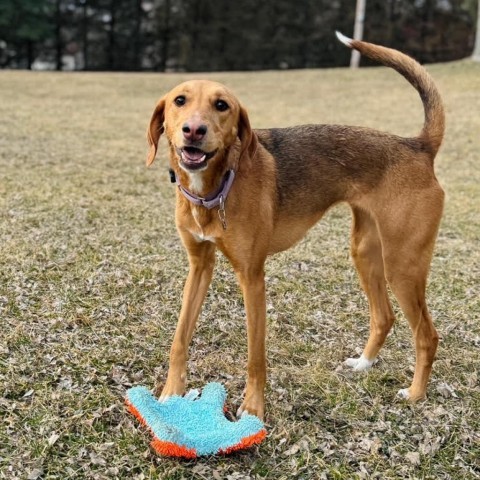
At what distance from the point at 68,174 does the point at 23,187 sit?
115 cm

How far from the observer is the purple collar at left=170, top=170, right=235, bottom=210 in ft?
10.9

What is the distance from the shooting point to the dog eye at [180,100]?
10.7 feet

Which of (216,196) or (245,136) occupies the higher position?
(245,136)

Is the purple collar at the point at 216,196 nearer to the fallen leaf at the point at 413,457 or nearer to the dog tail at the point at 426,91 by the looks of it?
the dog tail at the point at 426,91

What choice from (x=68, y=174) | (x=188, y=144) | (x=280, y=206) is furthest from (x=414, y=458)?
(x=68, y=174)

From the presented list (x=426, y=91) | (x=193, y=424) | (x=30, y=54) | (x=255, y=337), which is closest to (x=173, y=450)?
(x=193, y=424)

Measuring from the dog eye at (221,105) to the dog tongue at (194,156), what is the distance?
0.33 m

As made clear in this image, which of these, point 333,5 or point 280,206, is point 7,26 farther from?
point 280,206

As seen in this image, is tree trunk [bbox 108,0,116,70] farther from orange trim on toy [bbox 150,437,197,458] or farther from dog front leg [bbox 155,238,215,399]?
orange trim on toy [bbox 150,437,197,458]

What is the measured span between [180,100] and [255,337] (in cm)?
144

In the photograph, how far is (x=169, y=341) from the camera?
4348 millimetres

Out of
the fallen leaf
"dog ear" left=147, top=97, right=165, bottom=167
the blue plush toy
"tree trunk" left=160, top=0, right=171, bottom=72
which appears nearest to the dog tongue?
"dog ear" left=147, top=97, right=165, bottom=167

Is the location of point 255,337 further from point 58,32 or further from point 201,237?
point 58,32

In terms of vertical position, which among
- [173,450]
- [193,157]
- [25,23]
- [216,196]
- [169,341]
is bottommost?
[169,341]
